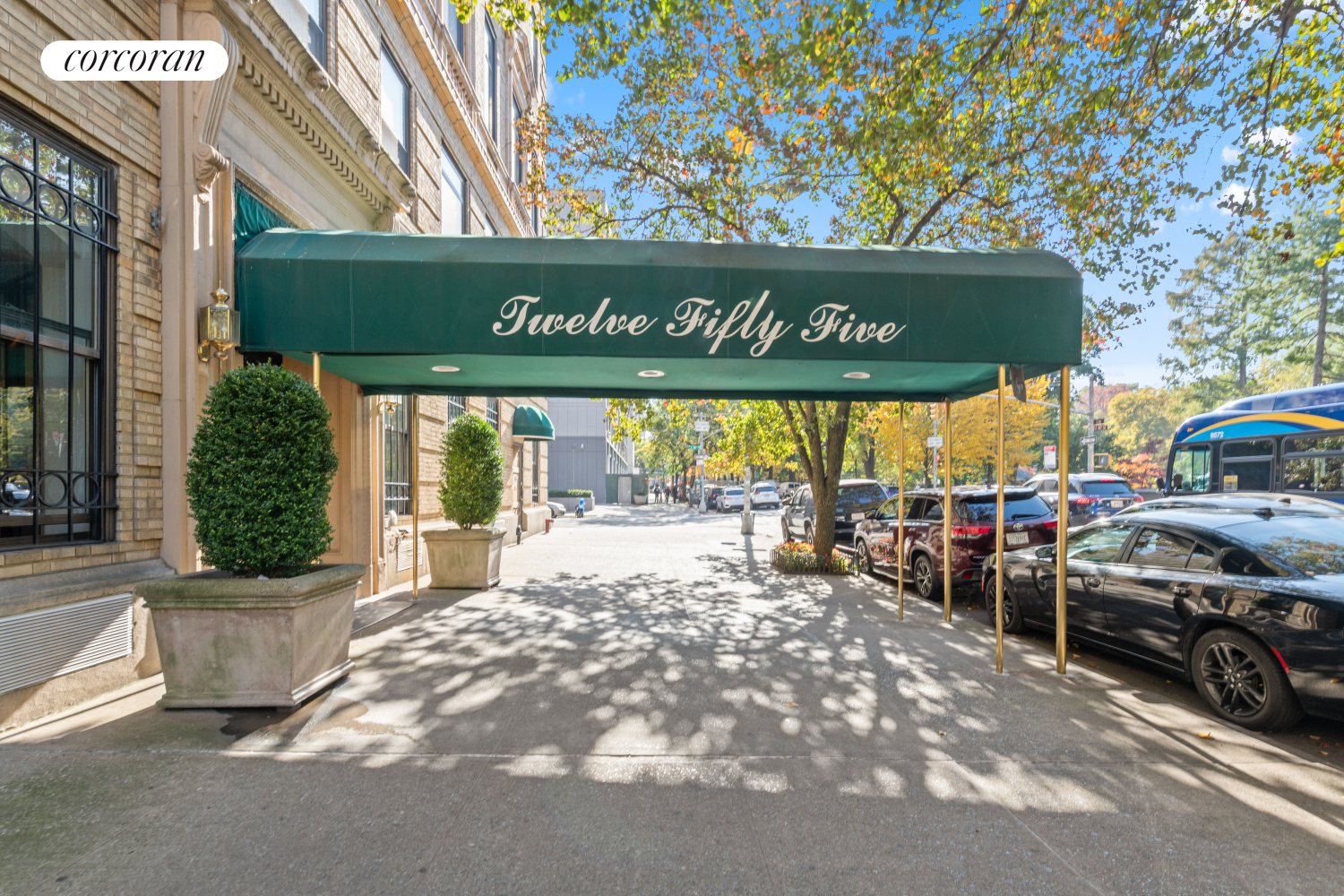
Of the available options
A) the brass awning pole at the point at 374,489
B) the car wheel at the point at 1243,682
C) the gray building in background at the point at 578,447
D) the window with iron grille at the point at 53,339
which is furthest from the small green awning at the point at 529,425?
the gray building in background at the point at 578,447

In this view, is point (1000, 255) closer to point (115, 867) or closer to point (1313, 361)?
point (115, 867)

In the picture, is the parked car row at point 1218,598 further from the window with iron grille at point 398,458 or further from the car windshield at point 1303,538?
the window with iron grille at point 398,458

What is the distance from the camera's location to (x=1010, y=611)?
24.6ft

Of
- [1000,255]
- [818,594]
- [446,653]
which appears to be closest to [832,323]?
[1000,255]

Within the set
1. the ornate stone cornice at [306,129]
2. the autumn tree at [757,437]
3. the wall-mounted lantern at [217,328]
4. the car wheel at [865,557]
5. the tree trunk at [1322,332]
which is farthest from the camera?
the tree trunk at [1322,332]

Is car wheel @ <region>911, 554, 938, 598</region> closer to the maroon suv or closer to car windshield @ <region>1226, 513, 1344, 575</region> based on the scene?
the maroon suv

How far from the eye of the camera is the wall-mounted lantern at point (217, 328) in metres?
5.31

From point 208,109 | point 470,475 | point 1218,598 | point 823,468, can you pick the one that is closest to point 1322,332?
point 823,468

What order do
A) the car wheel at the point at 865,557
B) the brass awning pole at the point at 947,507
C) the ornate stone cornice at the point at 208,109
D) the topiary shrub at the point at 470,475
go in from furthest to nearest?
the car wheel at the point at 865,557 → the topiary shrub at the point at 470,475 → the brass awning pole at the point at 947,507 → the ornate stone cornice at the point at 208,109

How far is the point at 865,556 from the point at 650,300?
831cm

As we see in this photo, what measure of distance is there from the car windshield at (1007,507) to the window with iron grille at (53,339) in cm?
939

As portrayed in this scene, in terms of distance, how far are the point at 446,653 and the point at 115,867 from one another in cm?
344

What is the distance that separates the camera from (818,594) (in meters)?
9.91

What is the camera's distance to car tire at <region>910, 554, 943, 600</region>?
380 inches
